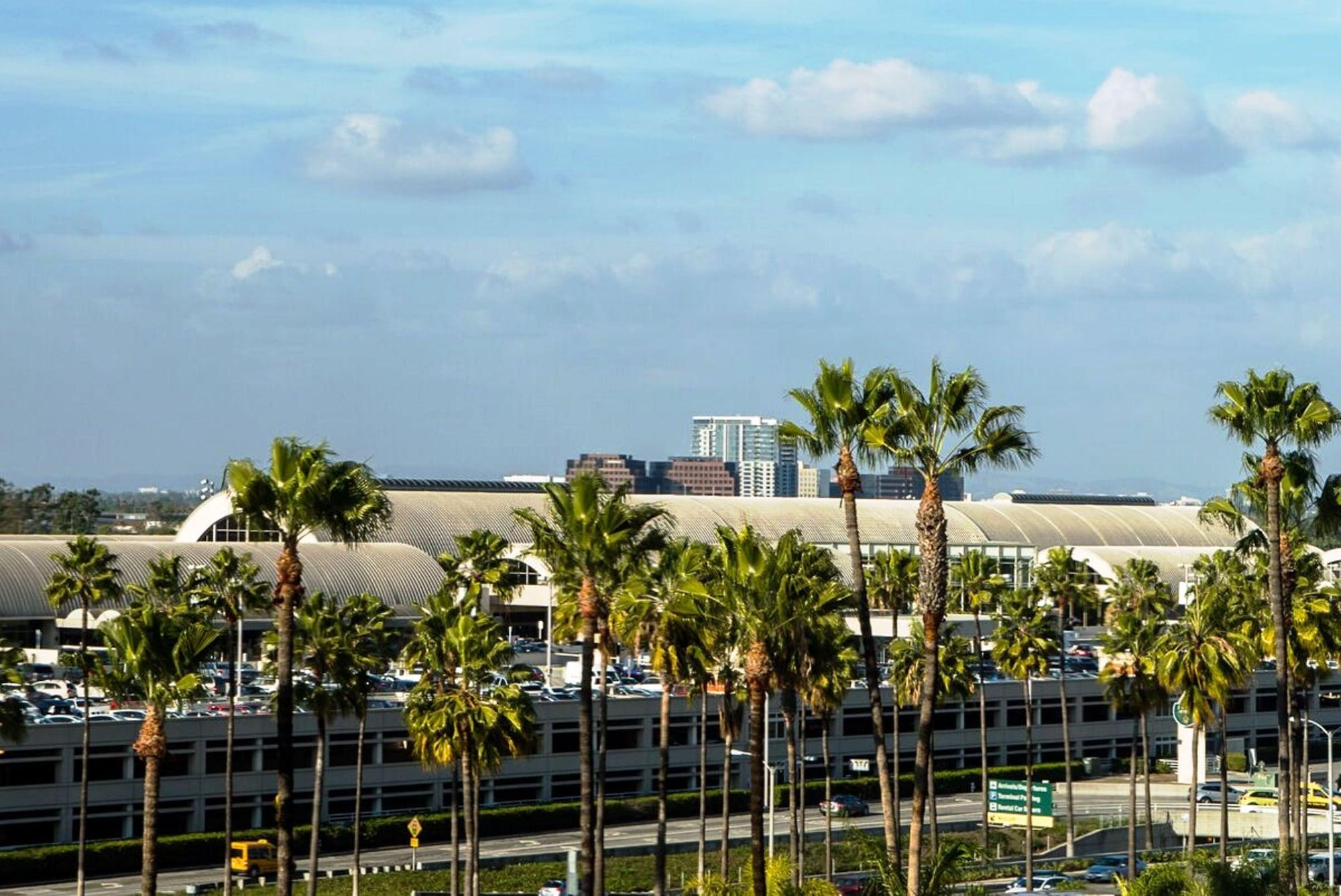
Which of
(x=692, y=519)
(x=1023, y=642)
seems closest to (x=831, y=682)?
(x=1023, y=642)

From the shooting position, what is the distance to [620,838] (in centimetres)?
9812

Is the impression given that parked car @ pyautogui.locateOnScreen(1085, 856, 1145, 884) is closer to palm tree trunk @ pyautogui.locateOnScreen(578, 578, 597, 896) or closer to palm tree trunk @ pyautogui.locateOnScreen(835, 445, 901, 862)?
palm tree trunk @ pyautogui.locateOnScreen(835, 445, 901, 862)

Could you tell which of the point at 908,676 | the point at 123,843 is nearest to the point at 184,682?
the point at 123,843

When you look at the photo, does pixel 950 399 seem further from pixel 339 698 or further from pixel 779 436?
pixel 339 698

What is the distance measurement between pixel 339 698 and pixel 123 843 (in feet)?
66.6

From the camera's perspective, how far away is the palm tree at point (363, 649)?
74.0m

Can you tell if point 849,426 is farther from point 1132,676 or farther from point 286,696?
point 1132,676

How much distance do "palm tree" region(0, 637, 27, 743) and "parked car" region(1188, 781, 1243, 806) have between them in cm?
7354

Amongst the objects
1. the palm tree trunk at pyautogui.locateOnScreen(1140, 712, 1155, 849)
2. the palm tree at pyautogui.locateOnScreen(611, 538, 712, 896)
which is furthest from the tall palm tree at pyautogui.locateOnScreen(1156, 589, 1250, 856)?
the palm tree at pyautogui.locateOnScreen(611, 538, 712, 896)

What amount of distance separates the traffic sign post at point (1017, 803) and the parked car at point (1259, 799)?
1329 centimetres

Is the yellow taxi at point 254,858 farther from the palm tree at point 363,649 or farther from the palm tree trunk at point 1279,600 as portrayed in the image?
the palm tree trunk at point 1279,600

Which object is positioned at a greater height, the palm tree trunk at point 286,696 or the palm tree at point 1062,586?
the palm tree at point 1062,586

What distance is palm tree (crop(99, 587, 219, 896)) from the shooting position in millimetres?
52094

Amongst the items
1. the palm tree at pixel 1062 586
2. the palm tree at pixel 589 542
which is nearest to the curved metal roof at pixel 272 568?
the palm tree at pixel 1062 586
